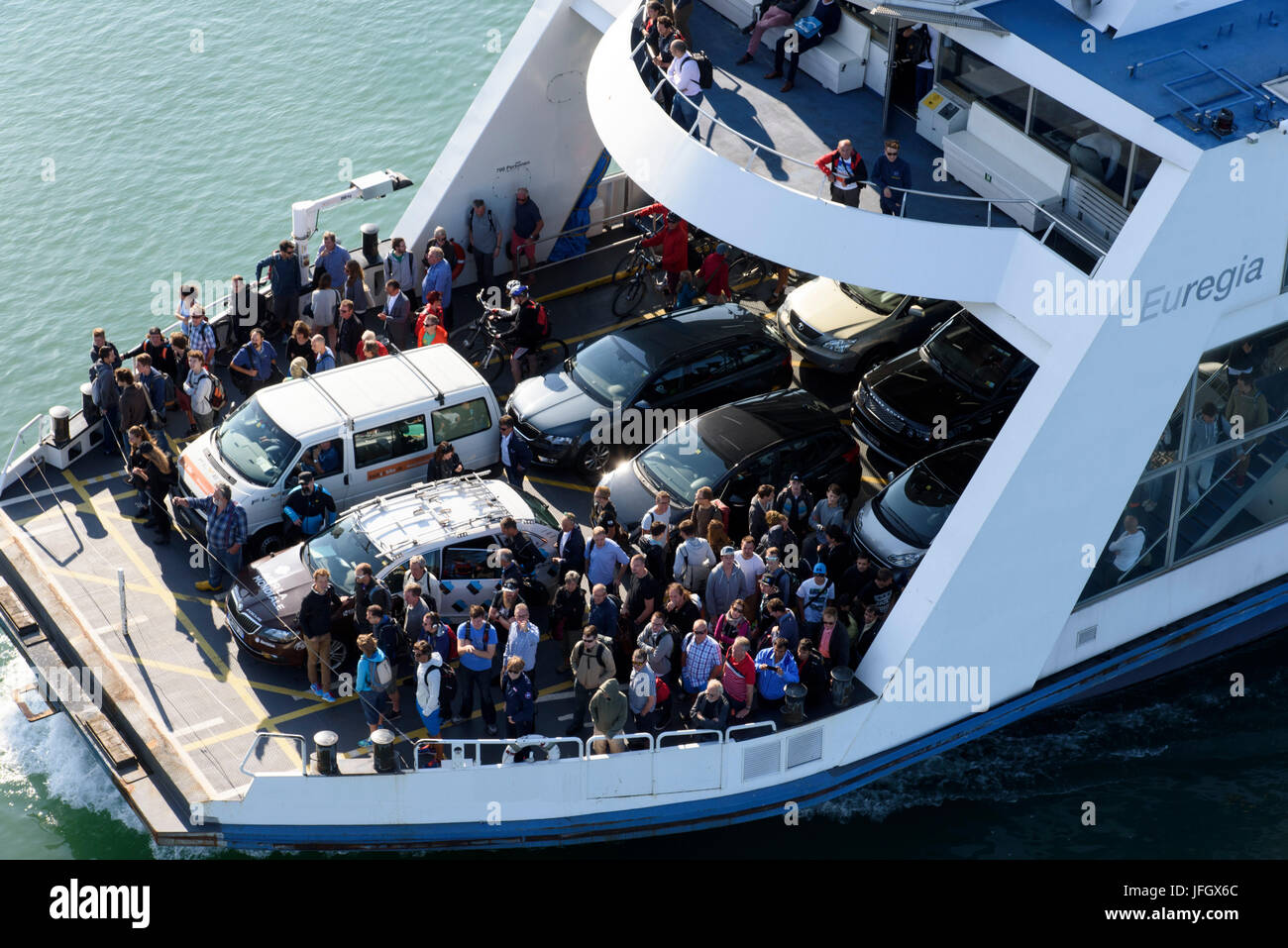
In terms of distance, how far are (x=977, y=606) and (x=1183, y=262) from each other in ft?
14.4

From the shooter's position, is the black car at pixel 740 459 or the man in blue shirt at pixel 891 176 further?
the black car at pixel 740 459

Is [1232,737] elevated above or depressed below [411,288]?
below

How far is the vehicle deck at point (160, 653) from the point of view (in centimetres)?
1831

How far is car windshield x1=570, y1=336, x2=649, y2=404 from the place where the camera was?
891 inches

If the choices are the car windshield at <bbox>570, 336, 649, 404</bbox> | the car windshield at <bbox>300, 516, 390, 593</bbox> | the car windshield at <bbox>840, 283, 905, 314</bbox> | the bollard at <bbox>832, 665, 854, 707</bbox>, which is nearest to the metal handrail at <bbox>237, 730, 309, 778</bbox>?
the car windshield at <bbox>300, 516, 390, 593</bbox>

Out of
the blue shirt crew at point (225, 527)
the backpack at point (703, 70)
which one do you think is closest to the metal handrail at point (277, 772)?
the blue shirt crew at point (225, 527)

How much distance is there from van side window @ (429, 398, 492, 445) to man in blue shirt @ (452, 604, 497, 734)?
3.58 metres

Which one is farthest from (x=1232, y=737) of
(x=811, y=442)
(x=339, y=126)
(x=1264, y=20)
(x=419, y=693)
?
(x=339, y=126)

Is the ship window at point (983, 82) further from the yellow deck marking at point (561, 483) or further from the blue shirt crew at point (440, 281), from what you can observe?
the blue shirt crew at point (440, 281)

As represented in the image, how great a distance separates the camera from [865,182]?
18609 mm

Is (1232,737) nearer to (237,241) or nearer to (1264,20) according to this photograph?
(1264,20)

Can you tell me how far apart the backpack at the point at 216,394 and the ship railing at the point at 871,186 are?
7213mm

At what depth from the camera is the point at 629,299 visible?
25.7m
